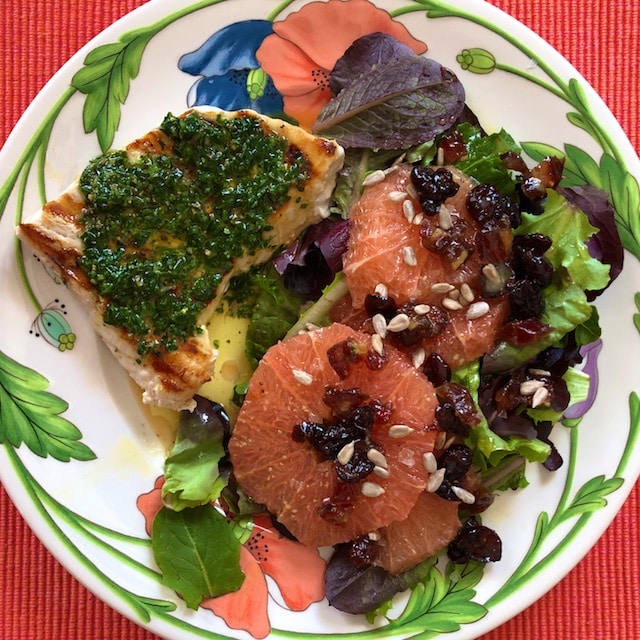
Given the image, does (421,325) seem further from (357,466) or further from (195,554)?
(195,554)

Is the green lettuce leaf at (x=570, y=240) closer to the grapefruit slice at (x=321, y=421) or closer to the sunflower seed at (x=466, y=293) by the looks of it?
the sunflower seed at (x=466, y=293)

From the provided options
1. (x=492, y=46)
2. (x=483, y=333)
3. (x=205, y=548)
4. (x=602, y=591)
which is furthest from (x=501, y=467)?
(x=492, y=46)

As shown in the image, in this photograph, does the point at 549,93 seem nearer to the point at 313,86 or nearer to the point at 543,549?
the point at 313,86

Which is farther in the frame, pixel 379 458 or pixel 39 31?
pixel 39 31

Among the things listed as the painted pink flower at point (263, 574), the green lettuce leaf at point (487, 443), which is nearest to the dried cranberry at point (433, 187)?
the green lettuce leaf at point (487, 443)

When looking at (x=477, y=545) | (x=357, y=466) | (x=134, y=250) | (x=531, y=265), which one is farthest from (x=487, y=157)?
(x=477, y=545)

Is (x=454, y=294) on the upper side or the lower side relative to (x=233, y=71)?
lower
